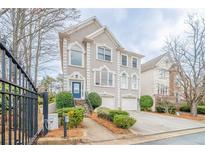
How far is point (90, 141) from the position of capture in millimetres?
4652

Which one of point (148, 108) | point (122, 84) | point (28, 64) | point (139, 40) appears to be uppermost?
point (139, 40)

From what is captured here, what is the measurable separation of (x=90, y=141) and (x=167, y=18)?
4448 millimetres

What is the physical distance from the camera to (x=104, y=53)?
12.4 meters

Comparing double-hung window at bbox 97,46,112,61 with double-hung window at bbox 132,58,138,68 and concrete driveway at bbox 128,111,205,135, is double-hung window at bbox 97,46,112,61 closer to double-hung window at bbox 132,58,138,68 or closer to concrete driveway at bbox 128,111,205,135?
double-hung window at bbox 132,58,138,68

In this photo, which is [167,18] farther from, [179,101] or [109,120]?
[179,101]

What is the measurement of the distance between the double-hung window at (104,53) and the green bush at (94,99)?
2505 mm

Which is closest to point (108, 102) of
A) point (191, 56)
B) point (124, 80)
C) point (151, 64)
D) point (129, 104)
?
point (129, 104)

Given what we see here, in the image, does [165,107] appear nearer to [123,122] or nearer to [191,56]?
[191,56]

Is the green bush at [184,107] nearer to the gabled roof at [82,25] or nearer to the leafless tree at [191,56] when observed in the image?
the leafless tree at [191,56]

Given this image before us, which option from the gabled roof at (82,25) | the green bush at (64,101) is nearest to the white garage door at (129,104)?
the green bush at (64,101)

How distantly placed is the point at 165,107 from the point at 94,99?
6.02m

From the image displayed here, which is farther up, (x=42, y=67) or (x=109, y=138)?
(x=42, y=67)

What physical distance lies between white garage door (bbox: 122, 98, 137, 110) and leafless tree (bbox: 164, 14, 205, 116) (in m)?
3.51
